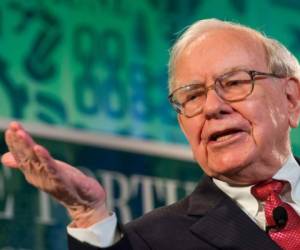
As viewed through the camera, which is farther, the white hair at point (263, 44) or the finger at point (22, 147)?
the white hair at point (263, 44)

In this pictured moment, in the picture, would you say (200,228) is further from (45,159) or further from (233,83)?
(45,159)

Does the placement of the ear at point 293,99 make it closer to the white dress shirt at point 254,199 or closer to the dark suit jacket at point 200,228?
the white dress shirt at point 254,199

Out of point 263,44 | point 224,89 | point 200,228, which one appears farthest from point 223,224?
point 263,44

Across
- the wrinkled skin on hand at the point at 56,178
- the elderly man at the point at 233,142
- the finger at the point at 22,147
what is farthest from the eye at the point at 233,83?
the finger at the point at 22,147

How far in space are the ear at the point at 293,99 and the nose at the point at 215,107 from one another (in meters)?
0.20

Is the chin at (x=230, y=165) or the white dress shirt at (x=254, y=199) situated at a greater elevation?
the chin at (x=230, y=165)

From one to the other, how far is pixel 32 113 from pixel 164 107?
501 millimetres

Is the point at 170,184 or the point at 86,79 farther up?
the point at 86,79

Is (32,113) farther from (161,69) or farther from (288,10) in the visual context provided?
(288,10)

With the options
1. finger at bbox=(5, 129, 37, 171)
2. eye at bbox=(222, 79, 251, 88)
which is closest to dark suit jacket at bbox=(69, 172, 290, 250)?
eye at bbox=(222, 79, 251, 88)

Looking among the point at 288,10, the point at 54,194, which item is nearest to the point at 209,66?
the point at 54,194

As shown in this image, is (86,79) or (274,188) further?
(86,79)

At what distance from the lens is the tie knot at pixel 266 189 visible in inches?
67.5

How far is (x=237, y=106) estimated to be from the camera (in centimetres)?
172
